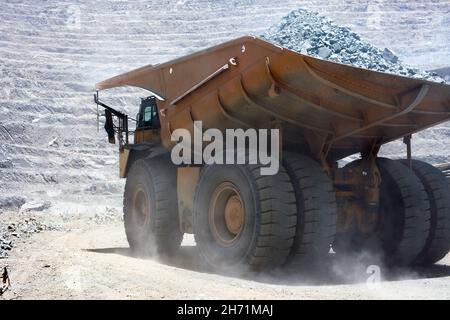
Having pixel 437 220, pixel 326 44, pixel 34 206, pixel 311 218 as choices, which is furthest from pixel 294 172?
pixel 34 206

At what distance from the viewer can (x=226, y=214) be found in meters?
7.27

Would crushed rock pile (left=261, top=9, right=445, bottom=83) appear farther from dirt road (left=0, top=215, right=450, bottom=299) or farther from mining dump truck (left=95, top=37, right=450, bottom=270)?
dirt road (left=0, top=215, right=450, bottom=299)

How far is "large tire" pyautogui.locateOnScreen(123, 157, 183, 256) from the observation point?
28.5 ft

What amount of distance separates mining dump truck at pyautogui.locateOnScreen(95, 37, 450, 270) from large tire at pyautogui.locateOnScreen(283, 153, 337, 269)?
13mm

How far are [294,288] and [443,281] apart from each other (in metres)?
1.99

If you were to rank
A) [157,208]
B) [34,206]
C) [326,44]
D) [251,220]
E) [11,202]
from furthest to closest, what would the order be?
[11,202]
[34,206]
[326,44]
[157,208]
[251,220]

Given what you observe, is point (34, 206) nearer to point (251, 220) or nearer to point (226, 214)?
point (226, 214)

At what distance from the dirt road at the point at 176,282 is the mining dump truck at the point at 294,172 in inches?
13.9

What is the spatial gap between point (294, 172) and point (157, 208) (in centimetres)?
274

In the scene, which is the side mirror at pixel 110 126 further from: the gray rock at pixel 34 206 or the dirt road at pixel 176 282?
the gray rock at pixel 34 206

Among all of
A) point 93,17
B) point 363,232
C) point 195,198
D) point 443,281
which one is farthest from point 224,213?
point 93,17

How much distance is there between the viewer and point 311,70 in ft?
19.5

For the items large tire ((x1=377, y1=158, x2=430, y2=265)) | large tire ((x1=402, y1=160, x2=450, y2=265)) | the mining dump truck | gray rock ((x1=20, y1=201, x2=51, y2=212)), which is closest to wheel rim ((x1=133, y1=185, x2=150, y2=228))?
the mining dump truck

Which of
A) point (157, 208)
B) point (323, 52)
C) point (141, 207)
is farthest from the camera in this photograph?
point (323, 52)
